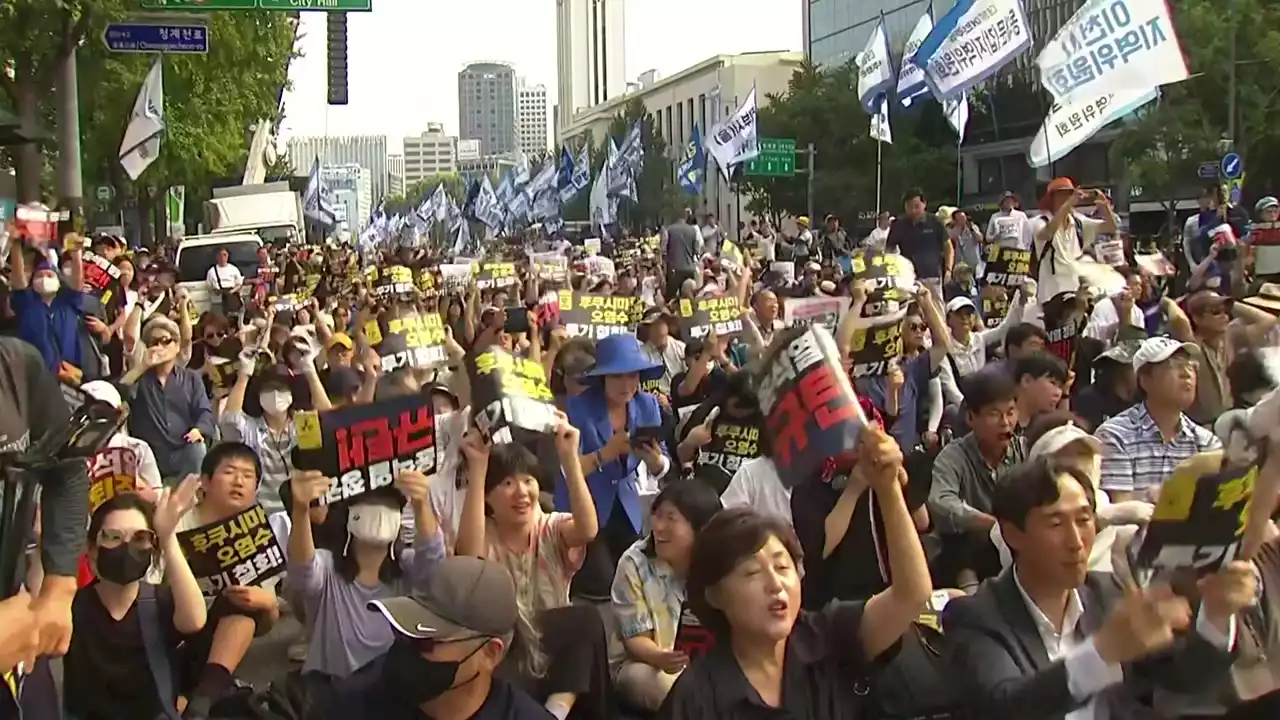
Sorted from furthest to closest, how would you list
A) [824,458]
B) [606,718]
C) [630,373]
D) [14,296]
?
1. [14,296]
2. [630,373]
3. [606,718]
4. [824,458]

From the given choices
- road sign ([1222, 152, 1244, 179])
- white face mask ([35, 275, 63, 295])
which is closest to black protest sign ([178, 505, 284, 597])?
white face mask ([35, 275, 63, 295])

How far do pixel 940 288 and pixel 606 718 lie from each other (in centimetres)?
950

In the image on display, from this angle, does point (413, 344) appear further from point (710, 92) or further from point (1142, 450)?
point (710, 92)

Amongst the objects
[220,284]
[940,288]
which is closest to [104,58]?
[220,284]

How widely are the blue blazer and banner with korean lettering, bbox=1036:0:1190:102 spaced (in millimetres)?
7409

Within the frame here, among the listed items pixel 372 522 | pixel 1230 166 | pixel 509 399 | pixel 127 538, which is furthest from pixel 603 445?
pixel 1230 166

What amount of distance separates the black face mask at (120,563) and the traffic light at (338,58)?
20.7 m

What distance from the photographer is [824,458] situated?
3682 millimetres

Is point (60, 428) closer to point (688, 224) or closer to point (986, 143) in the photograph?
point (688, 224)

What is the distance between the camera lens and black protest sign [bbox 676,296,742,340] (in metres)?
9.70

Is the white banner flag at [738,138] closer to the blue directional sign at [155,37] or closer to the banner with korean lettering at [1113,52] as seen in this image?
the blue directional sign at [155,37]

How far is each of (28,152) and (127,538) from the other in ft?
64.7

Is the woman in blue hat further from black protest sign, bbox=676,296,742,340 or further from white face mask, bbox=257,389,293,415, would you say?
black protest sign, bbox=676,296,742,340

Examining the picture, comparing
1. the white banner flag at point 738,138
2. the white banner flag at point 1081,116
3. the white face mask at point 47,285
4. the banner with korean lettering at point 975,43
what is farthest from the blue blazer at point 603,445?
the white banner flag at point 738,138
